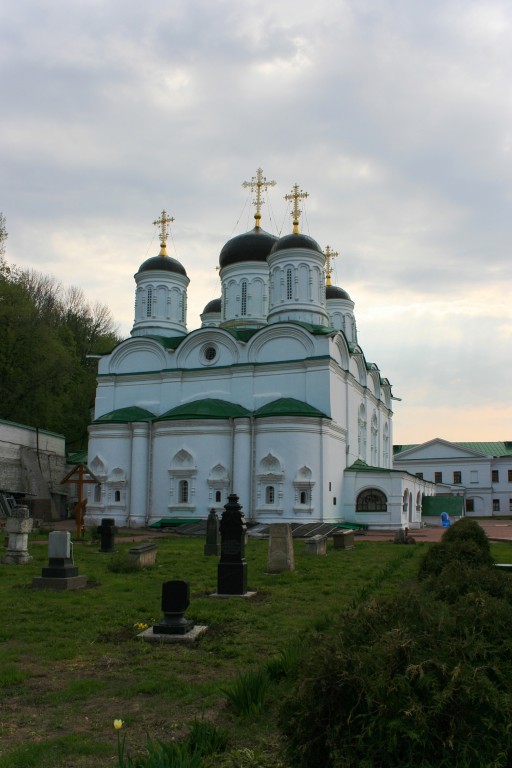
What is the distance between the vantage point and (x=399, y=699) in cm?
316

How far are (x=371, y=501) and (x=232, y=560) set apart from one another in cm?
2035

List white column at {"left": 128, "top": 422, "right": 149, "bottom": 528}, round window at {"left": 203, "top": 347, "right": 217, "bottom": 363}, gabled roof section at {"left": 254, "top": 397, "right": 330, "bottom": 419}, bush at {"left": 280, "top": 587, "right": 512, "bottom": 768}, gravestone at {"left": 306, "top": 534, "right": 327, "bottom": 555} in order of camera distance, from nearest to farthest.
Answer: bush at {"left": 280, "top": 587, "right": 512, "bottom": 768}
gravestone at {"left": 306, "top": 534, "right": 327, "bottom": 555}
gabled roof section at {"left": 254, "top": 397, "right": 330, "bottom": 419}
white column at {"left": 128, "top": 422, "right": 149, "bottom": 528}
round window at {"left": 203, "top": 347, "right": 217, "bottom": 363}

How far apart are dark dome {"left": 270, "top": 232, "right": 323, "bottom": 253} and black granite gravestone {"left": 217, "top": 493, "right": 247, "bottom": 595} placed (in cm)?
2317

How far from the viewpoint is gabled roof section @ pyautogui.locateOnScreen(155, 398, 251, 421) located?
94.5 ft

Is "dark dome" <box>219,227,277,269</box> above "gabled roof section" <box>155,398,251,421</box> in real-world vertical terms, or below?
above

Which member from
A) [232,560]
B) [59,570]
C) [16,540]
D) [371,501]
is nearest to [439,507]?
[371,501]

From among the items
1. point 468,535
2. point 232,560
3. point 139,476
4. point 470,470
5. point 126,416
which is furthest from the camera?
point 470,470

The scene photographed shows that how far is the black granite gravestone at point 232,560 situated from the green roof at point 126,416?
63.6 feet

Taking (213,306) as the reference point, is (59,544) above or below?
below

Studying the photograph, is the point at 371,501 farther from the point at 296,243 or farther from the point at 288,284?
the point at 296,243

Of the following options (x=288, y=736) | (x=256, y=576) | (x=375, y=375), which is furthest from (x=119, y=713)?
(x=375, y=375)

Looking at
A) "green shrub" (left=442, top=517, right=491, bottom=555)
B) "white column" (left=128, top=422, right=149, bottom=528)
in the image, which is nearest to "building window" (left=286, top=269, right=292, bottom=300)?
"white column" (left=128, top=422, right=149, bottom=528)

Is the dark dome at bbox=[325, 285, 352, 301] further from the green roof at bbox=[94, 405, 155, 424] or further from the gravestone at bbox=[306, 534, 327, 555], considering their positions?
the gravestone at bbox=[306, 534, 327, 555]

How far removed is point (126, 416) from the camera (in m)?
30.9
